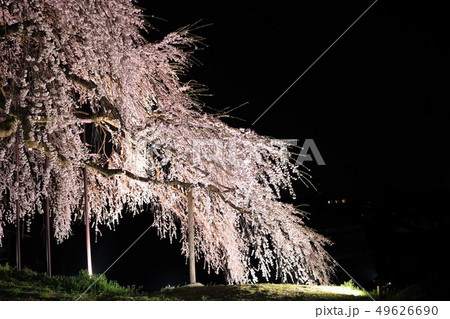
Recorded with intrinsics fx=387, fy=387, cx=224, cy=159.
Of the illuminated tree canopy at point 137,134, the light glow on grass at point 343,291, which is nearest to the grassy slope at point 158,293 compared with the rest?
the light glow on grass at point 343,291

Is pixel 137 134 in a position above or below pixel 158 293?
above

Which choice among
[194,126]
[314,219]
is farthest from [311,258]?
[314,219]

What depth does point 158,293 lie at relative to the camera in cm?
474

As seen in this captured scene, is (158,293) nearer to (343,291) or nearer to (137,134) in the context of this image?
(137,134)

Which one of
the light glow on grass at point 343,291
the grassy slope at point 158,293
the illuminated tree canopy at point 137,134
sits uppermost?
the illuminated tree canopy at point 137,134

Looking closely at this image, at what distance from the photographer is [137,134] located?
4.77 m

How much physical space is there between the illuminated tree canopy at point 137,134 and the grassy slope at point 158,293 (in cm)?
60

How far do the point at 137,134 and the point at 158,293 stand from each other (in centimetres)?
197

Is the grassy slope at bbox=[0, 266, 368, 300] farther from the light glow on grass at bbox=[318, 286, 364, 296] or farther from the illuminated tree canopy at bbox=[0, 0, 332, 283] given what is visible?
the illuminated tree canopy at bbox=[0, 0, 332, 283]

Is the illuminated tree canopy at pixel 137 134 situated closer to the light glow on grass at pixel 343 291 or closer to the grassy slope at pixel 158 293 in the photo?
the light glow on grass at pixel 343 291

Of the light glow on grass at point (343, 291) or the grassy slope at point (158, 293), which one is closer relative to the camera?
the grassy slope at point (158, 293)

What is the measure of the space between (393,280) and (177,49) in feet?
22.0

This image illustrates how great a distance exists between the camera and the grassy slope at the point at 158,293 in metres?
4.19

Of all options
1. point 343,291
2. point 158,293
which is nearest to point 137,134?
point 158,293
